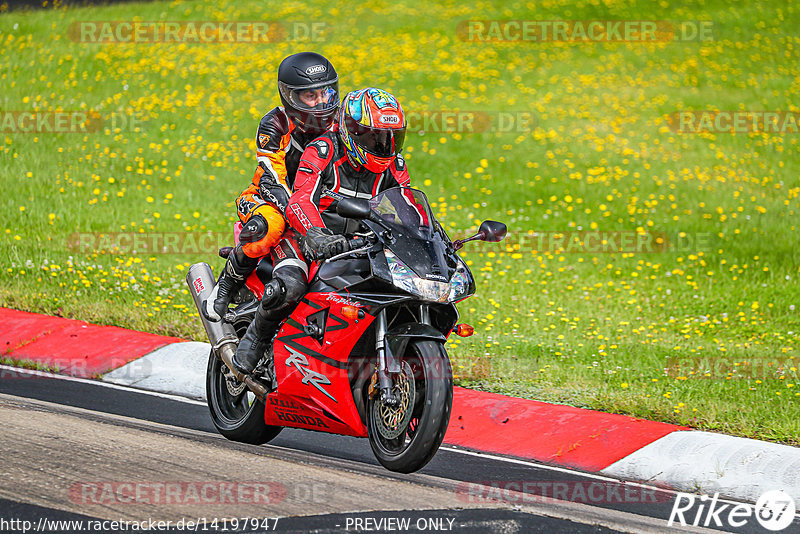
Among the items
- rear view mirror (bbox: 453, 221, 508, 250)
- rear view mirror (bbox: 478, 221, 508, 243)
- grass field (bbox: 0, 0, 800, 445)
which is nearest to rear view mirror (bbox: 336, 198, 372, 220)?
rear view mirror (bbox: 453, 221, 508, 250)

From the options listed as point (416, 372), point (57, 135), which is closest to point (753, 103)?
point (57, 135)

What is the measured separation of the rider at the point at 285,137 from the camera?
7414mm

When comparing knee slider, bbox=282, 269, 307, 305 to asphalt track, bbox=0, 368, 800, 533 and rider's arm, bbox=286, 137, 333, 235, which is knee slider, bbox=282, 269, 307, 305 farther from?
asphalt track, bbox=0, 368, 800, 533

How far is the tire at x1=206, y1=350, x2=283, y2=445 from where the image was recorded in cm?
721

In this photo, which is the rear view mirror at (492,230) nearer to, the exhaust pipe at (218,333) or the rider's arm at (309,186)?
the rider's arm at (309,186)

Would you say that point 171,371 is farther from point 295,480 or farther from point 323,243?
point 323,243

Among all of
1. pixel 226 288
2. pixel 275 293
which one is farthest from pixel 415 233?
pixel 226 288

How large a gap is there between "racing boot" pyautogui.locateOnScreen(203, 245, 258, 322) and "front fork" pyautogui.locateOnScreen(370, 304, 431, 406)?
1.53m

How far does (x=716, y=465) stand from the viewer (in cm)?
689

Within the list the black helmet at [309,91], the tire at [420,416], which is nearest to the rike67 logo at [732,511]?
the tire at [420,416]

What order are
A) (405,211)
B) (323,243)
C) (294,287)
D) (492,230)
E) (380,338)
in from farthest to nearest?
(294,287), (492,230), (405,211), (323,243), (380,338)

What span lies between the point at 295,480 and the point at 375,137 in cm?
210

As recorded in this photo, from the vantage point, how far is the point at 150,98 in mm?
18859

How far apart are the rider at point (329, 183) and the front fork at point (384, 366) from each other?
544 millimetres
